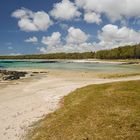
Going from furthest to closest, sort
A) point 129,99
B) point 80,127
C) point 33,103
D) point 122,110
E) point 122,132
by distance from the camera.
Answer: point 33,103
point 129,99
point 122,110
point 80,127
point 122,132

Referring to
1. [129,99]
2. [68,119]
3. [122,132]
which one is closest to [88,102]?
[129,99]

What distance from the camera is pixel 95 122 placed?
59.4ft

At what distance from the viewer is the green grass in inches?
626

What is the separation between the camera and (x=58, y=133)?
54.9ft

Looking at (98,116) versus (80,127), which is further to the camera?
(98,116)

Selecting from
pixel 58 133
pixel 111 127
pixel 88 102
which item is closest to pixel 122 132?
pixel 111 127

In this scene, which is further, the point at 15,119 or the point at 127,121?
the point at 15,119

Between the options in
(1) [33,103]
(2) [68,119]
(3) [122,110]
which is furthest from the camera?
(1) [33,103]

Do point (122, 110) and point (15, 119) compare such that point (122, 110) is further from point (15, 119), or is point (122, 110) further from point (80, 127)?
point (15, 119)

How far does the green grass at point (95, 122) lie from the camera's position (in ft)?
52.2

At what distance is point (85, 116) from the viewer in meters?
19.8

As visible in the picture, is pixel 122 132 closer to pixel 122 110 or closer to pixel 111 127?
pixel 111 127

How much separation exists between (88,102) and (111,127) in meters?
7.75

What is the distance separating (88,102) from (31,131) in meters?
7.86
